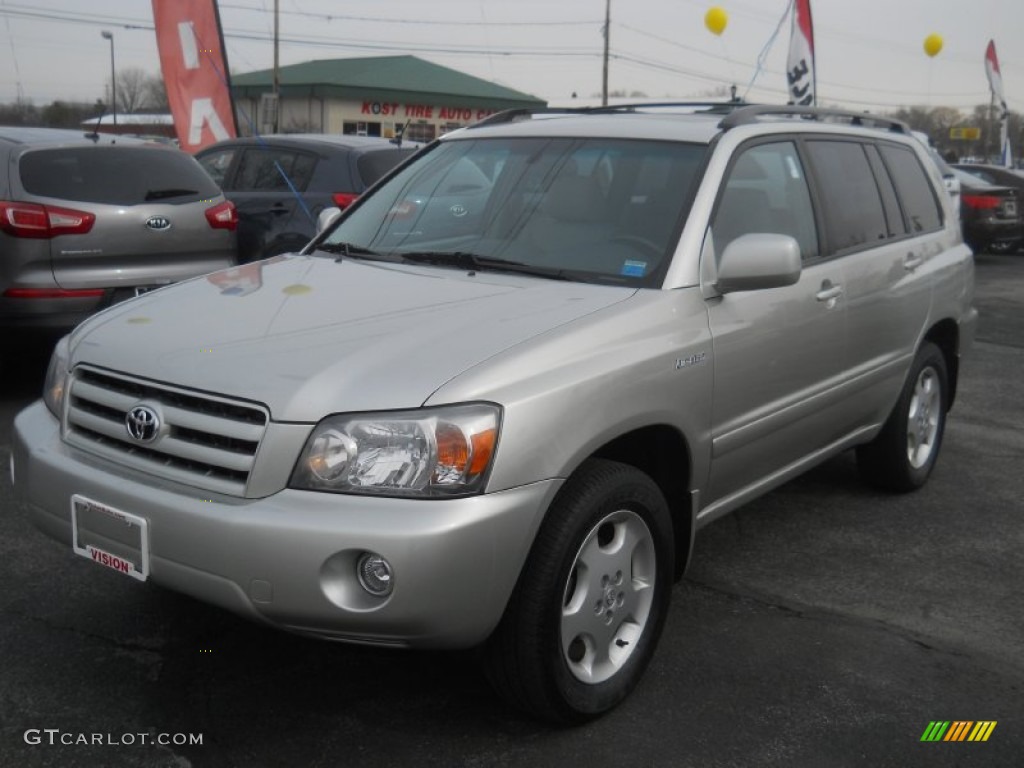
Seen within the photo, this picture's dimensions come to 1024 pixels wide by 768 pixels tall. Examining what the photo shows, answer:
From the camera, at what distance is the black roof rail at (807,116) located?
4.08m

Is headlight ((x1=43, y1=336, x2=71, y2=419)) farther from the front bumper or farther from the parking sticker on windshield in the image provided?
the parking sticker on windshield

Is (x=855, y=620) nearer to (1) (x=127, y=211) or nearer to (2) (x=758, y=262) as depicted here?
Answer: (2) (x=758, y=262)

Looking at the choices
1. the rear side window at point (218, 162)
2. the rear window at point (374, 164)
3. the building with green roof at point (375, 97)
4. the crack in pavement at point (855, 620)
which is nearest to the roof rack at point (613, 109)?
the crack in pavement at point (855, 620)

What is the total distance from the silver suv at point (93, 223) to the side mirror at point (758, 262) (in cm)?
427

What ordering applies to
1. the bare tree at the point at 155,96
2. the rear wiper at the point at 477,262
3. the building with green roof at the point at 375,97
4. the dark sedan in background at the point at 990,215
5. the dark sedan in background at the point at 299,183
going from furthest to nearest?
Answer: the bare tree at the point at 155,96, the building with green roof at the point at 375,97, the dark sedan in background at the point at 990,215, the dark sedan in background at the point at 299,183, the rear wiper at the point at 477,262

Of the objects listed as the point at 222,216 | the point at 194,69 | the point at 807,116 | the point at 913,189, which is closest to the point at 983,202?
the point at 194,69

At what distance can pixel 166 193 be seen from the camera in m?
7.07

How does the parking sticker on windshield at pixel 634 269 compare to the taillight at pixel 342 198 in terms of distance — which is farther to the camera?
the taillight at pixel 342 198

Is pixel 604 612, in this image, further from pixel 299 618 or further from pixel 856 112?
pixel 856 112

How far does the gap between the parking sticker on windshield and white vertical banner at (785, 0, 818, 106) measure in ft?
41.0

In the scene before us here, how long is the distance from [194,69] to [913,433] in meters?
9.97

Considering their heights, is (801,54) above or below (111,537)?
above

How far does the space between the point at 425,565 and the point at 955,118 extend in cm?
9544

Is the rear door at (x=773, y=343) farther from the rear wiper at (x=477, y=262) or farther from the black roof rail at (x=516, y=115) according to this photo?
the black roof rail at (x=516, y=115)
